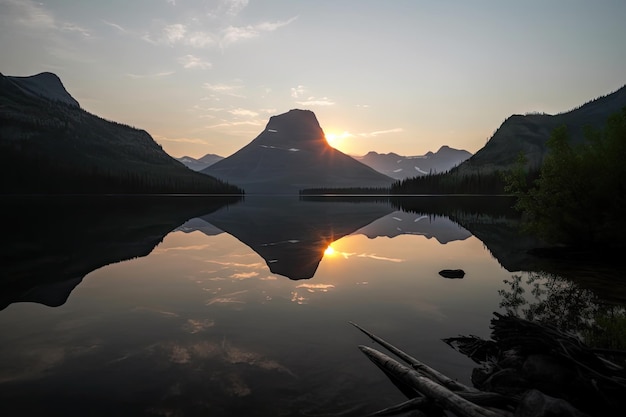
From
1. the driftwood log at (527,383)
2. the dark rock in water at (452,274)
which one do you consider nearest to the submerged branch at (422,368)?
the driftwood log at (527,383)

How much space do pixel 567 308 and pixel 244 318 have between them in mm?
17108

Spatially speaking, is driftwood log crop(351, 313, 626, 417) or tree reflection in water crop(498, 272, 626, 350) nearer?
driftwood log crop(351, 313, 626, 417)

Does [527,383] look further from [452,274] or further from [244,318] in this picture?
[452,274]

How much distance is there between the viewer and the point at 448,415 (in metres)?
9.69

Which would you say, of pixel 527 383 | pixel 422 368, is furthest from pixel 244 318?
pixel 527 383

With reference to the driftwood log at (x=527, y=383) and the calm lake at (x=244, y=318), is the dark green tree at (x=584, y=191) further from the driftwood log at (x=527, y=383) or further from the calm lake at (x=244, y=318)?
the driftwood log at (x=527, y=383)

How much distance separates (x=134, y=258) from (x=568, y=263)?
40.4 metres

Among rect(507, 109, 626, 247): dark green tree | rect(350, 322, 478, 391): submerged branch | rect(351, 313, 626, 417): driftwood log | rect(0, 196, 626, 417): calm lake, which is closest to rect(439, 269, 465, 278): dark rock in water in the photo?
rect(0, 196, 626, 417): calm lake

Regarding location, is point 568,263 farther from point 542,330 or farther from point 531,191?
point 542,330

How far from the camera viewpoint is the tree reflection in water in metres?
14.5

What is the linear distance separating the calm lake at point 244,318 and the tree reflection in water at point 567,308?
16cm

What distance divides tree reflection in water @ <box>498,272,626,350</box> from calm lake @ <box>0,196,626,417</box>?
16cm

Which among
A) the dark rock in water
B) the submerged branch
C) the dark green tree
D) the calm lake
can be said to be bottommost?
the calm lake

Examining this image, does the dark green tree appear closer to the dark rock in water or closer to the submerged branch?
the dark rock in water
